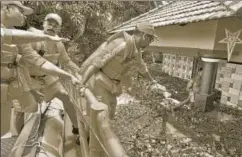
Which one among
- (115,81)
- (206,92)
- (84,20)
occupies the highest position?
(84,20)

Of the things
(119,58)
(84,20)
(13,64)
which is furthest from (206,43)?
(13,64)

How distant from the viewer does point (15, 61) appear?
1.21 metres

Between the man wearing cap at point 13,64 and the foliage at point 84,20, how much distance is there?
2.79 feet

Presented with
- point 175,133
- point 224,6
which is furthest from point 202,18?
point 175,133

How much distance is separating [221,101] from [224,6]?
1.44 m

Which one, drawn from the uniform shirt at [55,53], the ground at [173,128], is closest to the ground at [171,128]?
the ground at [173,128]

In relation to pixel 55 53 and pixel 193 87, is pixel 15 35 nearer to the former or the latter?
pixel 55 53

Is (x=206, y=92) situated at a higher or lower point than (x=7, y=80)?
lower

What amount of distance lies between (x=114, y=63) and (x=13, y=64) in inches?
29.2

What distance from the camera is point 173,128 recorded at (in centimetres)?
253

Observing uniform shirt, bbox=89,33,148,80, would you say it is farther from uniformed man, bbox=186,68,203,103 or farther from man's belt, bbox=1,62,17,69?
→ uniformed man, bbox=186,68,203,103

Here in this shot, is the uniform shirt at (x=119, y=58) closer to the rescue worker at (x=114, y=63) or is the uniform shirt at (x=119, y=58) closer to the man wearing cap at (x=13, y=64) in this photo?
the rescue worker at (x=114, y=63)

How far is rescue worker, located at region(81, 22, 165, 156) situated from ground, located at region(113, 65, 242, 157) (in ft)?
1.53

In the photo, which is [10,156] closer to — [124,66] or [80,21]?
[124,66]
